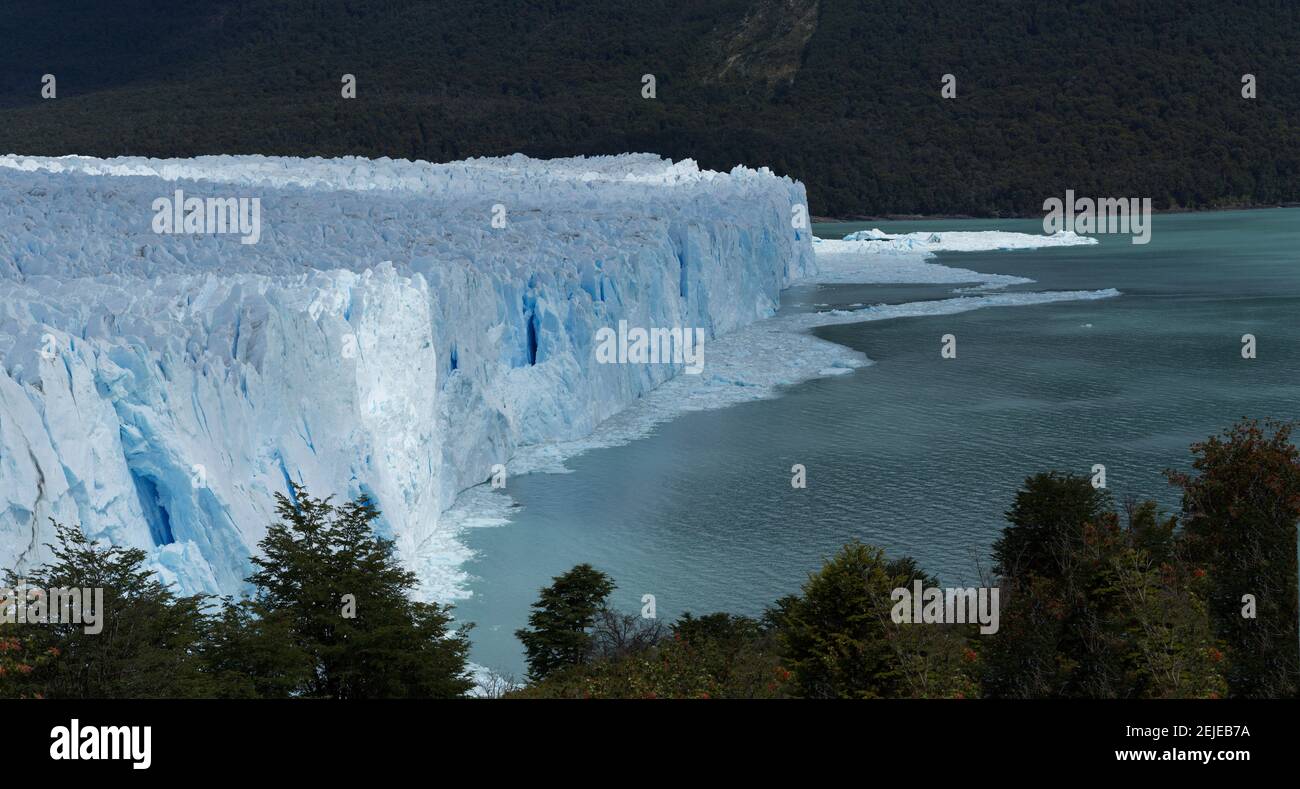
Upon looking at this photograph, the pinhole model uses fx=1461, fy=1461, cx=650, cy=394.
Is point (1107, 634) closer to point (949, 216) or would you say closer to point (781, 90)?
point (949, 216)

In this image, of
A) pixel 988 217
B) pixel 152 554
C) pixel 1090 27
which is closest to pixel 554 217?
pixel 152 554

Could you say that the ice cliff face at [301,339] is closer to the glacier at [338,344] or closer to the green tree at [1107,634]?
the glacier at [338,344]

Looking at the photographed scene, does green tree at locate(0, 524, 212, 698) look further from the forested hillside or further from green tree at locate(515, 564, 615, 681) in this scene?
the forested hillside

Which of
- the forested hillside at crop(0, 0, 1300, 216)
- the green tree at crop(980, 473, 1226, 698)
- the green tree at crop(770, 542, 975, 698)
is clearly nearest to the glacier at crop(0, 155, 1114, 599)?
the green tree at crop(770, 542, 975, 698)

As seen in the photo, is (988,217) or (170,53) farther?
(170,53)

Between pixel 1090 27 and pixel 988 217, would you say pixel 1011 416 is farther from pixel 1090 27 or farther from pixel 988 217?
pixel 1090 27
